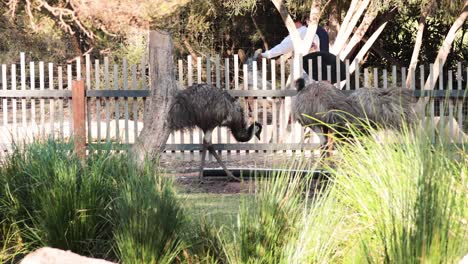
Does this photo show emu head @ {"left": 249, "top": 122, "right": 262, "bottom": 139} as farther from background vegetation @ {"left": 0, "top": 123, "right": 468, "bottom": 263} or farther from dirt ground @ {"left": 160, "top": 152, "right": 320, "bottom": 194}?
background vegetation @ {"left": 0, "top": 123, "right": 468, "bottom": 263}

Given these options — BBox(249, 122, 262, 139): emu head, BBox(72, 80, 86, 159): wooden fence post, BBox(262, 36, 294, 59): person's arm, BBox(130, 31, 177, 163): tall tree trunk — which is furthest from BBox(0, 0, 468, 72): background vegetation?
BBox(130, 31, 177, 163): tall tree trunk

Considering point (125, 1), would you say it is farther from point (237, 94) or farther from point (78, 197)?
point (237, 94)

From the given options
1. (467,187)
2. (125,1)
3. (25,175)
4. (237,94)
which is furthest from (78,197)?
(237,94)

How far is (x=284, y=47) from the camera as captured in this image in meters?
17.0

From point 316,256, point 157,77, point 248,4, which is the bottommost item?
point 316,256

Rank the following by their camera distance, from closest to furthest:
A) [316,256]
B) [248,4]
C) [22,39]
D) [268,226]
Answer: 1. [316,256]
2. [268,226]
3. [248,4]
4. [22,39]

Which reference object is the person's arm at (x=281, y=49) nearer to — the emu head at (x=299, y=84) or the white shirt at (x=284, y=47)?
the white shirt at (x=284, y=47)

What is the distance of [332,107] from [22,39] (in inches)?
594

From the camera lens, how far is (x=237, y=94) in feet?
42.3

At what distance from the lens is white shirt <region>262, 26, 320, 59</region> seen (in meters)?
15.9

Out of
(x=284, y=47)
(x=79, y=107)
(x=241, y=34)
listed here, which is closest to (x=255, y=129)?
(x=79, y=107)

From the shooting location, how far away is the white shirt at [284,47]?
52.1 ft

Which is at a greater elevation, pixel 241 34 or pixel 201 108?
pixel 241 34

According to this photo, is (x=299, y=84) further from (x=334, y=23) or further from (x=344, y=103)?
(x=334, y=23)
